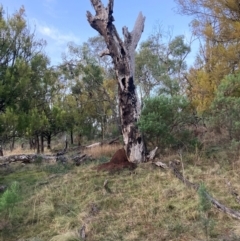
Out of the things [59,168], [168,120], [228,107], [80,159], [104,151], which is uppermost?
[228,107]

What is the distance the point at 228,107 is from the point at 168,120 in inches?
64.8

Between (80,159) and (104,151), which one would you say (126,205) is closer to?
(80,159)

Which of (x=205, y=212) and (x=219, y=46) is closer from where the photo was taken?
(x=205, y=212)

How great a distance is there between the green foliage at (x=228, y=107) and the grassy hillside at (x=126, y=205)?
964 millimetres

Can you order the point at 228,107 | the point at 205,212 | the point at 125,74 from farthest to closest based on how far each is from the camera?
the point at 125,74 → the point at 228,107 → the point at 205,212

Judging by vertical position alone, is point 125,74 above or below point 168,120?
above

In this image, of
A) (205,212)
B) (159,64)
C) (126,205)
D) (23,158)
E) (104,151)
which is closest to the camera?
(205,212)

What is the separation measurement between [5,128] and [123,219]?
789cm

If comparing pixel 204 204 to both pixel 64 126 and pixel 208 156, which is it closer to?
pixel 208 156

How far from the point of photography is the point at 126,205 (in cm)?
552

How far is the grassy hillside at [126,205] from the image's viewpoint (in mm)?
4371

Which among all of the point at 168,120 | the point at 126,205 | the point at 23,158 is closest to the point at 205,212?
the point at 126,205

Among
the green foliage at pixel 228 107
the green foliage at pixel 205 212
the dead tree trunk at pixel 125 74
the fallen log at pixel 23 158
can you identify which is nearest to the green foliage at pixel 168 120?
the dead tree trunk at pixel 125 74

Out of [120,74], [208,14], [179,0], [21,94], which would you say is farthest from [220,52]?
[21,94]
